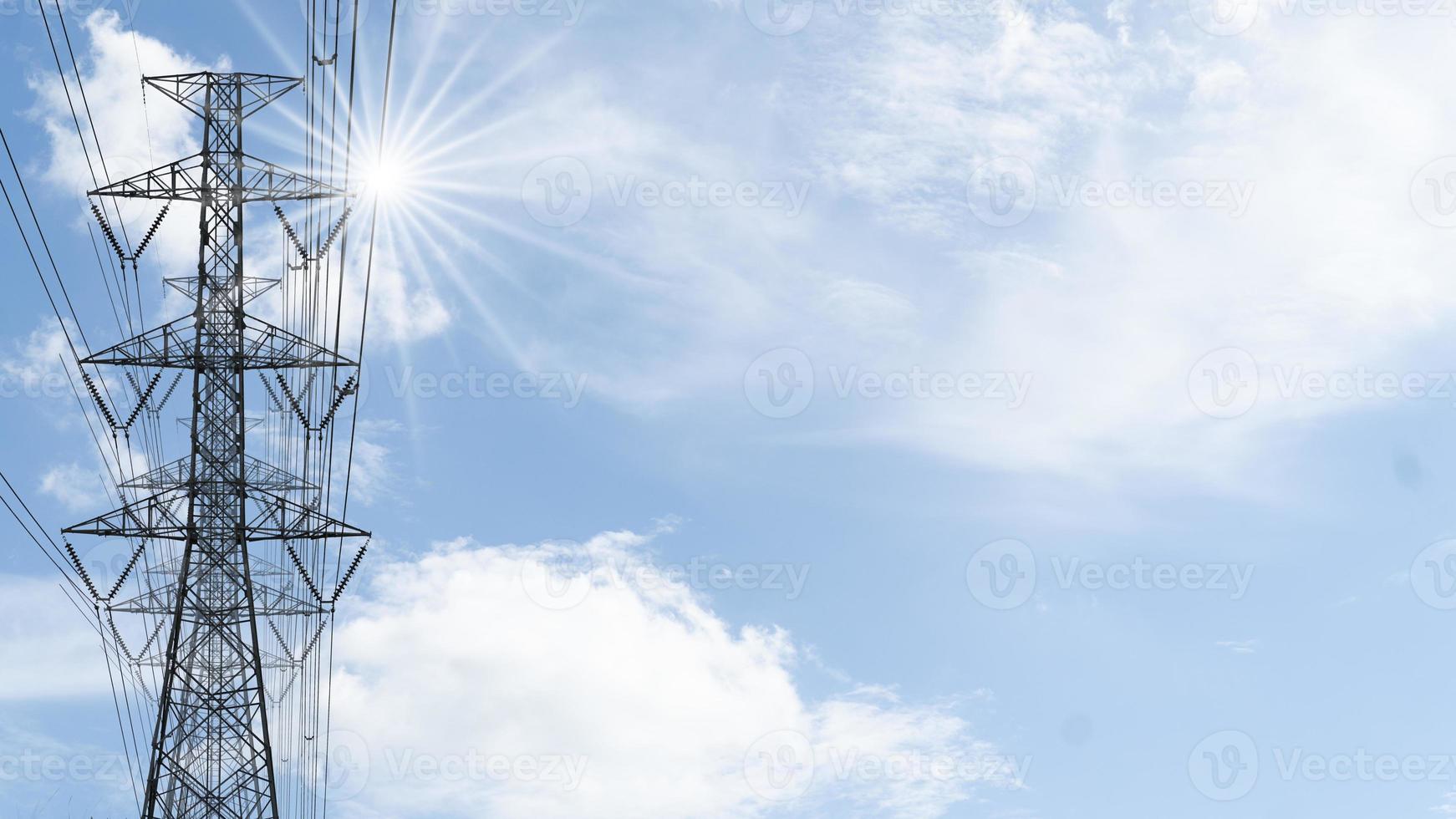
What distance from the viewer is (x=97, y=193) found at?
48094 mm

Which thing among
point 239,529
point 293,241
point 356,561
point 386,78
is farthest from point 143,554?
point 386,78

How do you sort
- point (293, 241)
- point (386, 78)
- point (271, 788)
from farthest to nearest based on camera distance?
point (293, 241), point (271, 788), point (386, 78)

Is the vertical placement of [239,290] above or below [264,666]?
above

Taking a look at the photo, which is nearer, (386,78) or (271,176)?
(386,78)

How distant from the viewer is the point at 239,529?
4847 cm

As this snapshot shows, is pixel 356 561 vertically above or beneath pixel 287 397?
beneath

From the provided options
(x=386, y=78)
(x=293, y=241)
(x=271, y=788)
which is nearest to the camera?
(x=386, y=78)

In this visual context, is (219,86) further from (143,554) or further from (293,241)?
(143,554)

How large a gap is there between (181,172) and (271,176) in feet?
8.17

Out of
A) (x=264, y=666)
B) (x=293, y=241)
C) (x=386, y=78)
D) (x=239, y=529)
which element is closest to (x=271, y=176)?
(x=293, y=241)

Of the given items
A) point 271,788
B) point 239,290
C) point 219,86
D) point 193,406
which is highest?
point 219,86

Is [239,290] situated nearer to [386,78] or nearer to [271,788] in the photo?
[271,788]

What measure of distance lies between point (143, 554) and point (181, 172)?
10.9 m

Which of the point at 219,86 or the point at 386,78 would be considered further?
the point at 219,86
